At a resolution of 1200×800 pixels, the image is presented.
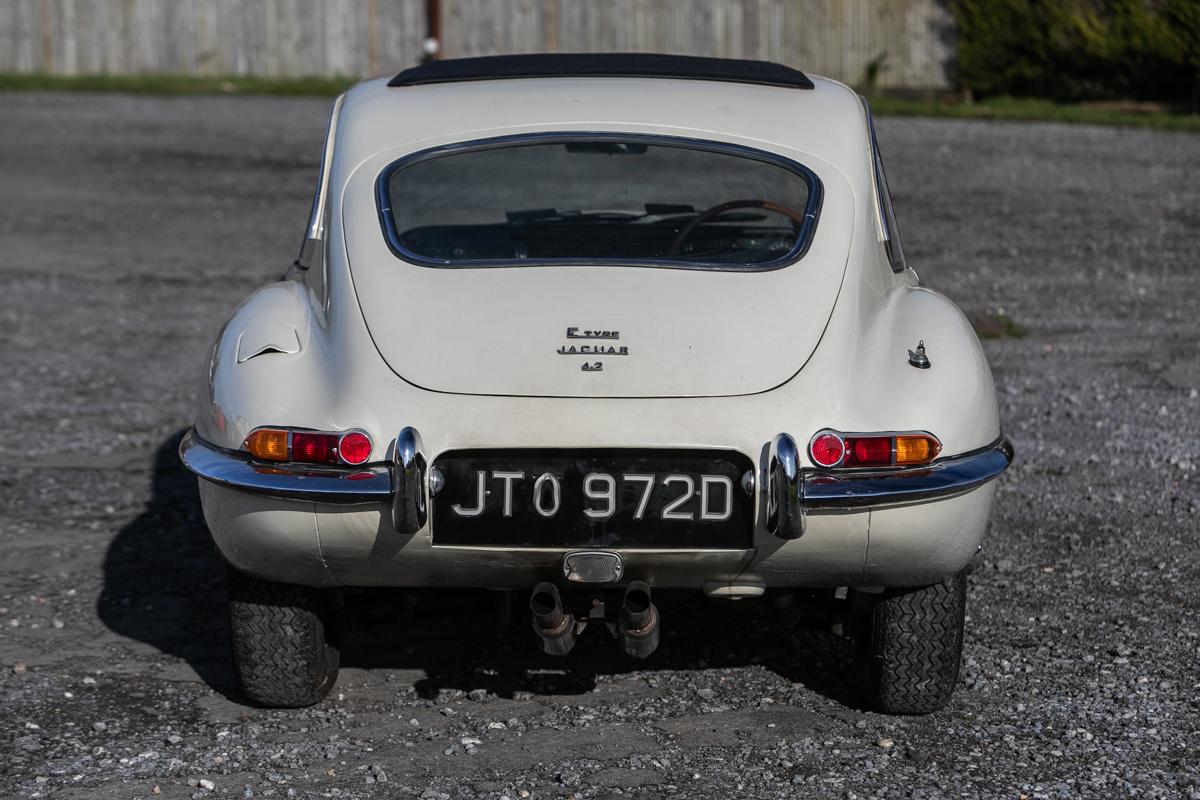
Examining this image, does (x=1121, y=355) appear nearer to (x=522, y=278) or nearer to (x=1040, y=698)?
(x=1040, y=698)

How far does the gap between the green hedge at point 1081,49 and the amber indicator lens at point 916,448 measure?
1540 cm

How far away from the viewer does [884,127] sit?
651 inches

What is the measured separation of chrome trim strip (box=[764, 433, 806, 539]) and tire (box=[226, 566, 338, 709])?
131 centimetres

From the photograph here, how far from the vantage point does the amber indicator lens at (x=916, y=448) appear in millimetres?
3719

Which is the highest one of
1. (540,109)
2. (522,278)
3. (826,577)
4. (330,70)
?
(540,109)

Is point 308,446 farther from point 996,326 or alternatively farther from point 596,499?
point 996,326

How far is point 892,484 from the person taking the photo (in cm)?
367

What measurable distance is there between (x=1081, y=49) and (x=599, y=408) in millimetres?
16291

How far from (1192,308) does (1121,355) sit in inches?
56.8

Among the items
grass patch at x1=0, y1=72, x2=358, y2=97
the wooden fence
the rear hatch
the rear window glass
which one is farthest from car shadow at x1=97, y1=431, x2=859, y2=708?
the wooden fence

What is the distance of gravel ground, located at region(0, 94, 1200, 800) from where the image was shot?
3.83m

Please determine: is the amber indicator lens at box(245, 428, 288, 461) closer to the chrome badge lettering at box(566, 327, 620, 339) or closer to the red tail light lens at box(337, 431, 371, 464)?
the red tail light lens at box(337, 431, 371, 464)

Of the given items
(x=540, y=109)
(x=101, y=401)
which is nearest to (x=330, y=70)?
(x=101, y=401)

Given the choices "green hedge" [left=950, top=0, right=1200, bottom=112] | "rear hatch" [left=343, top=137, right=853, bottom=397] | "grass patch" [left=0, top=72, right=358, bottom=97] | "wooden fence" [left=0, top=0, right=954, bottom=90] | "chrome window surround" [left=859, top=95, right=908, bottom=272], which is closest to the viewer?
"rear hatch" [left=343, top=137, right=853, bottom=397]
